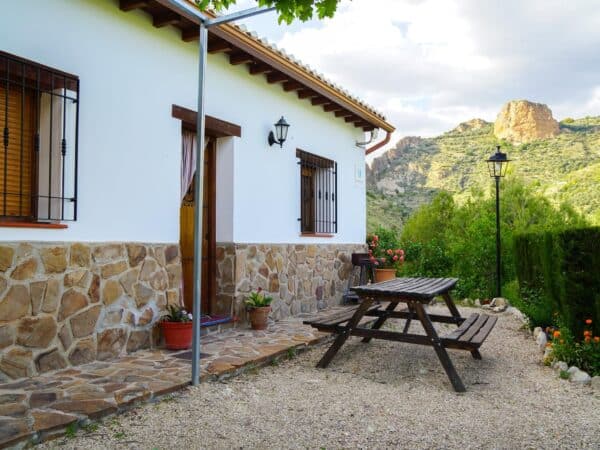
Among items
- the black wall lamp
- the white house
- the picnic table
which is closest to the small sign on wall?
the white house

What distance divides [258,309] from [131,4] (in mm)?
3277

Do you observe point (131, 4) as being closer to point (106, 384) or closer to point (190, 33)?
point (190, 33)

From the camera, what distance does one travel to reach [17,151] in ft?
12.1

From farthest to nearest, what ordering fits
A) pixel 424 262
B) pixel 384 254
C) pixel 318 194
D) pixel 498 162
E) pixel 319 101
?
pixel 424 262
pixel 384 254
pixel 498 162
pixel 318 194
pixel 319 101

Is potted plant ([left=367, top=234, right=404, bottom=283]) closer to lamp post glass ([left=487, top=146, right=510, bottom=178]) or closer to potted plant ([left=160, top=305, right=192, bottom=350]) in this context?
lamp post glass ([left=487, top=146, right=510, bottom=178])

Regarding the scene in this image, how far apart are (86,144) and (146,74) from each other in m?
0.97

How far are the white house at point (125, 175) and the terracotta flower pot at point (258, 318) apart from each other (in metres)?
0.18

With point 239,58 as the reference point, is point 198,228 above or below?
Answer: below

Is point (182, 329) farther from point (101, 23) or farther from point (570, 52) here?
point (570, 52)

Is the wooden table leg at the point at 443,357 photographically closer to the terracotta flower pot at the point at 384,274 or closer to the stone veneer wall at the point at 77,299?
the stone veneer wall at the point at 77,299

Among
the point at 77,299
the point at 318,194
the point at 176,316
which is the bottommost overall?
the point at 176,316

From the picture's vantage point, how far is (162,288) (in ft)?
15.2

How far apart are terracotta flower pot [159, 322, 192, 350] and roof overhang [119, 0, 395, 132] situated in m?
2.61

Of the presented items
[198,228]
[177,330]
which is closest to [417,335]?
[198,228]
